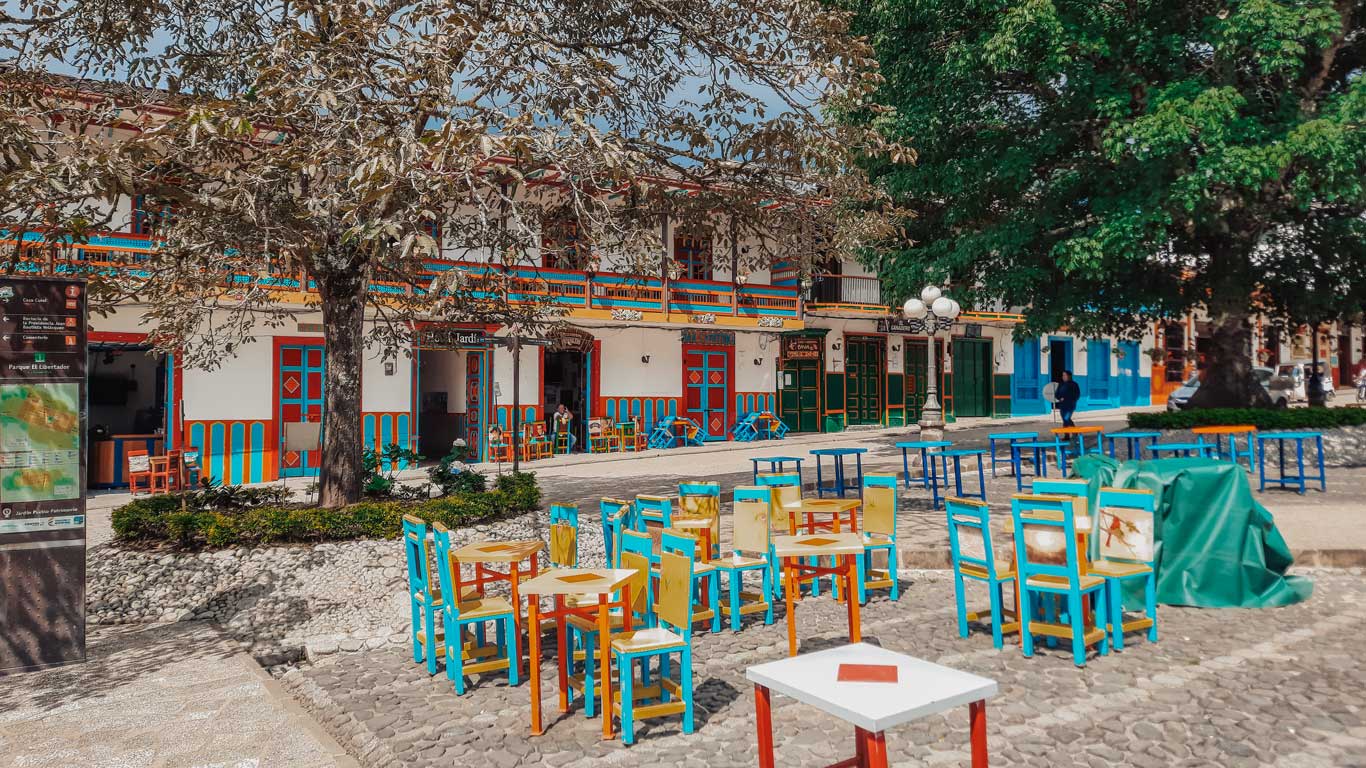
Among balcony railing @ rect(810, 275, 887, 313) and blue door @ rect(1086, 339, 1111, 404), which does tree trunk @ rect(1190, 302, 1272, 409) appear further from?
blue door @ rect(1086, 339, 1111, 404)

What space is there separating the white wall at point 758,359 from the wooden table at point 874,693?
1824cm

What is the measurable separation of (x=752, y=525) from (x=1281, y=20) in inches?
383

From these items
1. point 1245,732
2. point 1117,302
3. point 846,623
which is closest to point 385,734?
point 846,623

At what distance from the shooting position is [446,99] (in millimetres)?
6492

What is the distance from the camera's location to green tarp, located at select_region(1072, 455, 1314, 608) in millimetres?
6000

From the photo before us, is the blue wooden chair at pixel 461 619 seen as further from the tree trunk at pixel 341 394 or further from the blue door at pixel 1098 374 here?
the blue door at pixel 1098 374

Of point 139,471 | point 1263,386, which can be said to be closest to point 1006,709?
point 139,471

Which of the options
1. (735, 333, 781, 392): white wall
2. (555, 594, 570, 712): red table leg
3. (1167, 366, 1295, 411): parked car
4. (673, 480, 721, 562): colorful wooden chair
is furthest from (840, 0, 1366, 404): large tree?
(555, 594, 570, 712): red table leg

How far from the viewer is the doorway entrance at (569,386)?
19.1 meters

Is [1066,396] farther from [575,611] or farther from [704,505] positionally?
[575,611]

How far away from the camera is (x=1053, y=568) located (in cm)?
497

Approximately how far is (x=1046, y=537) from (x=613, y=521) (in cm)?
268

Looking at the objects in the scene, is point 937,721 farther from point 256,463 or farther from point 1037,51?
point 256,463

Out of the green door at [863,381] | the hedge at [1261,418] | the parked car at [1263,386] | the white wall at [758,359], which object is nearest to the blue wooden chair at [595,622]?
the hedge at [1261,418]
